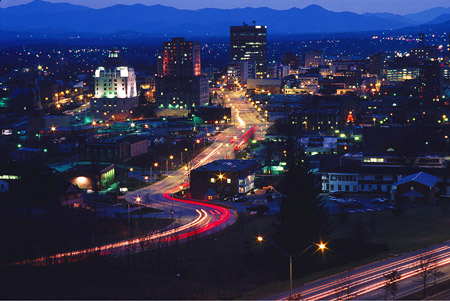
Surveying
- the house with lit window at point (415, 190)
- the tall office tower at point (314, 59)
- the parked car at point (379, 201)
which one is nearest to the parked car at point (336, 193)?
the parked car at point (379, 201)

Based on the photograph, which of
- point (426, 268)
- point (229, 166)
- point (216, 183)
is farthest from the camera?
point (229, 166)

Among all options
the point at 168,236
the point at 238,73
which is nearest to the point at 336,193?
the point at 168,236

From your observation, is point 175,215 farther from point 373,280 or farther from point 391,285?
point 391,285

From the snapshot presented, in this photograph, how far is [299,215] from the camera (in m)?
18.1

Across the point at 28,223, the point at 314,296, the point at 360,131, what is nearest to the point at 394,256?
the point at 314,296

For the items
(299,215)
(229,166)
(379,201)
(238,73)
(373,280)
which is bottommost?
(238,73)

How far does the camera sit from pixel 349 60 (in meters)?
102

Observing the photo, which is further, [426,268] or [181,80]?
[181,80]

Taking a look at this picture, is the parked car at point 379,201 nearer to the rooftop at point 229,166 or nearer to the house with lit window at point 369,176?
the house with lit window at point 369,176

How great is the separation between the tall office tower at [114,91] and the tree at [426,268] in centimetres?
3749

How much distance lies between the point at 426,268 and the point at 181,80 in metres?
43.3

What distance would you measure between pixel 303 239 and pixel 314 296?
3853mm

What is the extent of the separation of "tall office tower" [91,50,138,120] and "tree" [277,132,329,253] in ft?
112

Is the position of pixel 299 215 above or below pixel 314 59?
above
